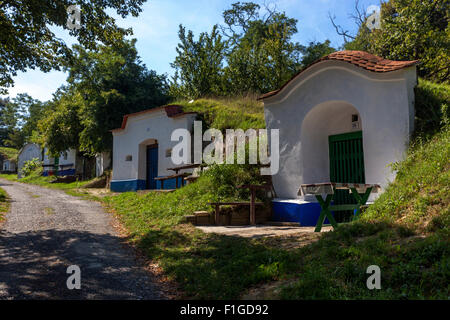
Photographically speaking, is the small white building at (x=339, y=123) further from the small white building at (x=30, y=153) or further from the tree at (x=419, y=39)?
the small white building at (x=30, y=153)

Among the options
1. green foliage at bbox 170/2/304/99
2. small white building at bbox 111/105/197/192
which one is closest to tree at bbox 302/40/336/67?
green foliage at bbox 170/2/304/99

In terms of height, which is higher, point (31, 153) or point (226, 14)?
point (226, 14)

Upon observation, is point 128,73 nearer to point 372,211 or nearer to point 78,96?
point 78,96

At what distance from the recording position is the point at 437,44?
13.3 m

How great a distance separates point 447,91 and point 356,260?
5760 millimetres

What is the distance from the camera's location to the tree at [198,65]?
77.5 ft

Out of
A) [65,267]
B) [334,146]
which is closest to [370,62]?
[334,146]

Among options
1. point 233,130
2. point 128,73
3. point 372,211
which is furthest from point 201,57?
point 372,211

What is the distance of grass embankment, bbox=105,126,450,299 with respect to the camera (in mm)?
3285

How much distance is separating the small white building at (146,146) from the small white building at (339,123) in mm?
6032

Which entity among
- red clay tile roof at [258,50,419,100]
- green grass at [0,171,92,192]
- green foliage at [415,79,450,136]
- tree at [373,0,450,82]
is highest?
tree at [373,0,450,82]

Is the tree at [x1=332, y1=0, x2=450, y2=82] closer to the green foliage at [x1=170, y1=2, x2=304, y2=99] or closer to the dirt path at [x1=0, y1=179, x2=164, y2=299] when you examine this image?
the green foliage at [x1=170, y1=2, x2=304, y2=99]

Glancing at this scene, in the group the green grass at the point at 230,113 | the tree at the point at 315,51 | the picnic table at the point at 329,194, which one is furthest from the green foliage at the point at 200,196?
the tree at the point at 315,51

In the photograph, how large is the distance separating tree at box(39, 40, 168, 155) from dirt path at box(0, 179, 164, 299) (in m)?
11.7
